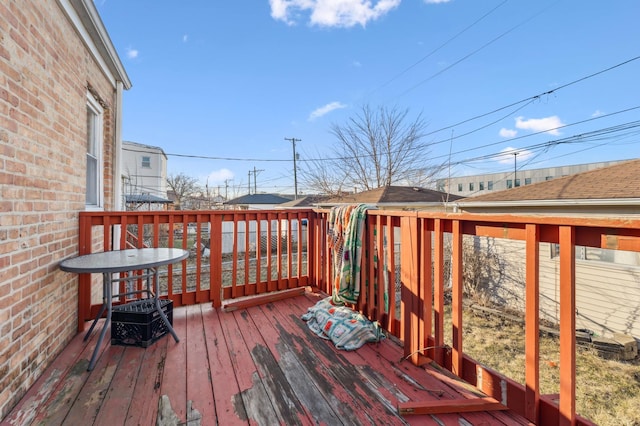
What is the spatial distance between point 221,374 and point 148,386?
0.41 metres

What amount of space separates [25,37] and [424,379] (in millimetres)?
3131

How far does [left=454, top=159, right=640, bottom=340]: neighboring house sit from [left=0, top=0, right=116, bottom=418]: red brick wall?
6.81 metres

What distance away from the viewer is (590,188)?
241 inches

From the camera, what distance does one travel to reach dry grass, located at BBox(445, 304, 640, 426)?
11.3ft

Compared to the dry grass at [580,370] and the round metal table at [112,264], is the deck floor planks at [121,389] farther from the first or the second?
the dry grass at [580,370]

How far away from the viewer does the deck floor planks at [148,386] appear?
141 centimetres

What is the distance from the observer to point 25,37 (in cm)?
167

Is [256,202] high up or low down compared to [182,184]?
down

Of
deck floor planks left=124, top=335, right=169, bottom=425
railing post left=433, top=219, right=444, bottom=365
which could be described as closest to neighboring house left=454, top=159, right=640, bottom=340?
railing post left=433, top=219, right=444, bottom=365

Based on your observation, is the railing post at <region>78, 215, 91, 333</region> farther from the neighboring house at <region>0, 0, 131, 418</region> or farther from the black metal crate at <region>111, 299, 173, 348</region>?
the black metal crate at <region>111, 299, 173, 348</region>

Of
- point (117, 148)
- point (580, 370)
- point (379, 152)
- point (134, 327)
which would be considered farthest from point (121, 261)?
point (379, 152)

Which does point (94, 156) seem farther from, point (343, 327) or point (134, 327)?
point (343, 327)

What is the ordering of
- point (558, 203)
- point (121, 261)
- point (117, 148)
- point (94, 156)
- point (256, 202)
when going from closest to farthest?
point (121, 261), point (94, 156), point (117, 148), point (558, 203), point (256, 202)

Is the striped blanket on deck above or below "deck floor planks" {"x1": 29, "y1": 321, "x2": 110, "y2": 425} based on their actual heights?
above
